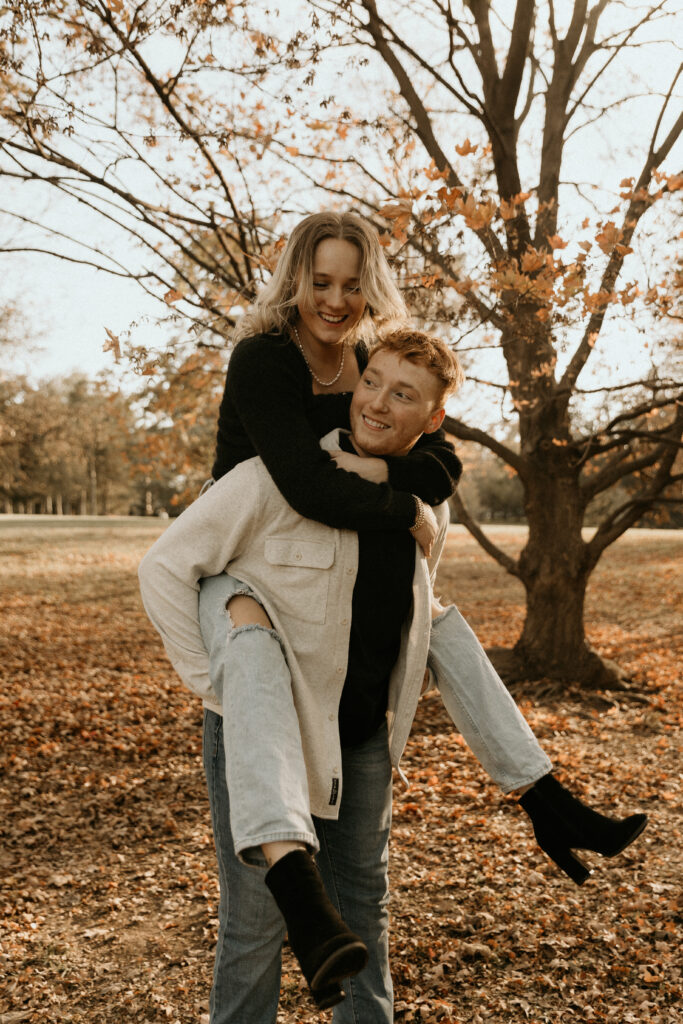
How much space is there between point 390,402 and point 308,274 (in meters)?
0.46

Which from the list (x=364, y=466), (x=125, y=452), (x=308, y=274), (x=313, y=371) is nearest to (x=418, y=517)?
(x=364, y=466)

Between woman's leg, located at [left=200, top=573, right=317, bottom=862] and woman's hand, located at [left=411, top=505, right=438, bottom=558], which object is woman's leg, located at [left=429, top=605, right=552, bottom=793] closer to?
woman's hand, located at [left=411, top=505, right=438, bottom=558]

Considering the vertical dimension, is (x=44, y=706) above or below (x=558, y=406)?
below

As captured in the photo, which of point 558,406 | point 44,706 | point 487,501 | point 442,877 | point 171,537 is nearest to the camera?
point 171,537

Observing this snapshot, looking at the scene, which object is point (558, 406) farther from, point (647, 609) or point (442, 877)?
point (647, 609)

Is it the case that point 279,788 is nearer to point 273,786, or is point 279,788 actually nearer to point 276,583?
point 273,786

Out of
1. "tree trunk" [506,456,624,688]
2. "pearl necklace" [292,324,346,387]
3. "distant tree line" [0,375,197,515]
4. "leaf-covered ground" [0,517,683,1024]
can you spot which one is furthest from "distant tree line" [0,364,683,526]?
"pearl necklace" [292,324,346,387]

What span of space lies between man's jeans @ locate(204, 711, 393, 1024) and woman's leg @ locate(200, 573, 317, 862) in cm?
23

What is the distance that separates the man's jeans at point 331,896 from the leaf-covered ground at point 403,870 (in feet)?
3.73

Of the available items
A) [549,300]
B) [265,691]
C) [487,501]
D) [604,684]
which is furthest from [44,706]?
[487,501]

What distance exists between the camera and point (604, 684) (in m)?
7.68

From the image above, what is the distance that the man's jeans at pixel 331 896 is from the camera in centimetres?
181

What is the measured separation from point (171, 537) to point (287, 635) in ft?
1.26

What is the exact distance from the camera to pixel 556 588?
757cm
